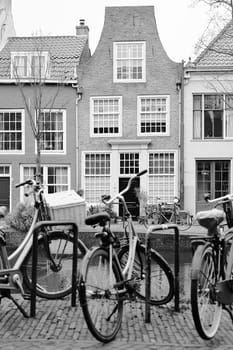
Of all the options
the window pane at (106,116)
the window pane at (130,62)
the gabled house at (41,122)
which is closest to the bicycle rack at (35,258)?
the gabled house at (41,122)

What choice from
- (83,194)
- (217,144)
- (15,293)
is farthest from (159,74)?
(15,293)

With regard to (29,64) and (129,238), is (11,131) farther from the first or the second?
(129,238)

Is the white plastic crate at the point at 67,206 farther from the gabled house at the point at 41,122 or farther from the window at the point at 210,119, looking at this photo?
the window at the point at 210,119

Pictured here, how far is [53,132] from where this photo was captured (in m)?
26.5

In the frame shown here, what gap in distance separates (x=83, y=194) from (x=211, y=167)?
6.70 meters

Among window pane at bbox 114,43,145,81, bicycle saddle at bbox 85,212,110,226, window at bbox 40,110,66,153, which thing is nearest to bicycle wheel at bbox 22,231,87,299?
bicycle saddle at bbox 85,212,110,226

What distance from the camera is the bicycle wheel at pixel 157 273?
210 inches

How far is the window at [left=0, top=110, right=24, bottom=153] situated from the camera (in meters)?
26.5

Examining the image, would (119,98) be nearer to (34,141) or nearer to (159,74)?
(159,74)

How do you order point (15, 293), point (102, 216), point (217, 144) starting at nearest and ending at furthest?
point (102, 216)
point (15, 293)
point (217, 144)

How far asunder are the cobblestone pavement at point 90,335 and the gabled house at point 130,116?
20475mm

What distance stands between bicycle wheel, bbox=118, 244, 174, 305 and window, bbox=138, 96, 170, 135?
67.7 ft

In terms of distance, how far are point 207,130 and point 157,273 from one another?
21.0 meters

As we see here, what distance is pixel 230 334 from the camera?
14.9ft
